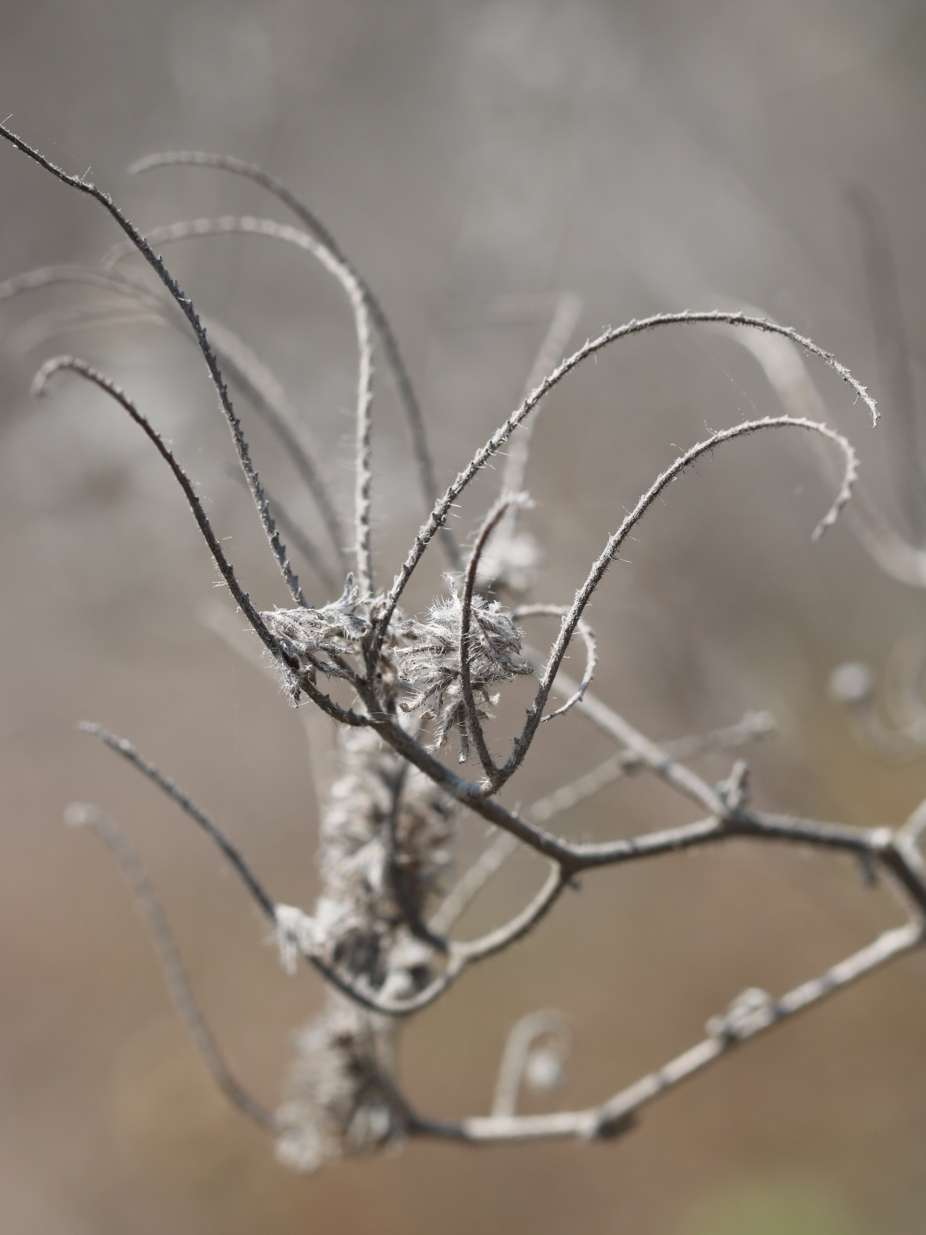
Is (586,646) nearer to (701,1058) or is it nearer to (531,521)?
(701,1058)

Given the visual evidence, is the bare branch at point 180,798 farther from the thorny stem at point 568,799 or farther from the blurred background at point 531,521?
the blurred background at point 531,521

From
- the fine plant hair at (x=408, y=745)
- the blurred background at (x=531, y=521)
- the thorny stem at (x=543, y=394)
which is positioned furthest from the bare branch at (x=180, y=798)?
the blurred background at (x=531, y=521)

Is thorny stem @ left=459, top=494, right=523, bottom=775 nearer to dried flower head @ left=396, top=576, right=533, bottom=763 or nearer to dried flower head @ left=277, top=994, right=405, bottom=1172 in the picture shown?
dried flower head @ left=396, top=576, right=533, bottom=763

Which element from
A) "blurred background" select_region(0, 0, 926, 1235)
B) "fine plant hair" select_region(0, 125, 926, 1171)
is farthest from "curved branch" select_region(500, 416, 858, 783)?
"blurred background" select_region(0, 0, 926, 1235)

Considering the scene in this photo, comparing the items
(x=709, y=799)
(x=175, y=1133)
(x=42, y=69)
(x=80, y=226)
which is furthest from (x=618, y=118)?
(x=175, y=1133)

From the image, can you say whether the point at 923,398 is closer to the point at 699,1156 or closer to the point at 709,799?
the point at 709,799

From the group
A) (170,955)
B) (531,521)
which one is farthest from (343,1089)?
(531,521)

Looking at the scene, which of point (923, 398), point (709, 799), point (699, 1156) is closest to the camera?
point (709, 799)
